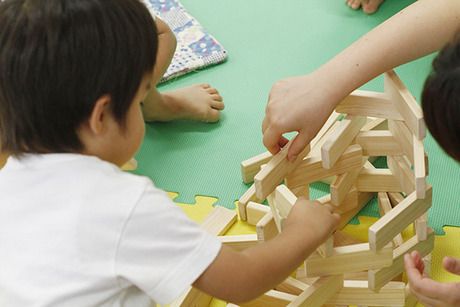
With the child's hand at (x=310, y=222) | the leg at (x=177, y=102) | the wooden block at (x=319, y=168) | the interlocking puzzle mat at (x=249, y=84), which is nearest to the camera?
the child's hand at (x=310, y=222)

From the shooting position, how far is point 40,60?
75cm

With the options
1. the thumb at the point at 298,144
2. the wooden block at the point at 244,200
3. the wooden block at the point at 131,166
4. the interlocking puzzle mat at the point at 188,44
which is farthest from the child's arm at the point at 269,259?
the interlocking puzzle mat at the point at 188,44

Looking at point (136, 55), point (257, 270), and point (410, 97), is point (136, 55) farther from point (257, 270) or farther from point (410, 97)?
point (410, 97)

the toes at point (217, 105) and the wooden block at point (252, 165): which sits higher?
the toes at point (217, 105)

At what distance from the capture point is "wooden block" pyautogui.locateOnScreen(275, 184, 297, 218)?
993 mm

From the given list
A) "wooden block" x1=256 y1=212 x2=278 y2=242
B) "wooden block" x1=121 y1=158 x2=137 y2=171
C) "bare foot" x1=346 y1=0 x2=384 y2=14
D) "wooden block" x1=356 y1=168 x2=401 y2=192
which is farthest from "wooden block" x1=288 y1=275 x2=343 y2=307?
"bare foot" x1=346 y1=0 x2=384 y2=14

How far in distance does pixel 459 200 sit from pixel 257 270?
1.87 ft

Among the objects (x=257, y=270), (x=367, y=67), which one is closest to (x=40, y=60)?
(x=257, y=270)

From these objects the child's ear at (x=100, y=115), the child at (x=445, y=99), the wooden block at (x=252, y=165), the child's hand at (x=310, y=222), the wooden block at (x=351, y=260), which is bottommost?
the wooden block at (x=252, y=165)

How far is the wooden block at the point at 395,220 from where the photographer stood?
962mm

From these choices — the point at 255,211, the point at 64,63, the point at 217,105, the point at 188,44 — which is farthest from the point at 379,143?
the point at 188,44

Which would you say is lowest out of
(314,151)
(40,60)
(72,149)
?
(314,151)

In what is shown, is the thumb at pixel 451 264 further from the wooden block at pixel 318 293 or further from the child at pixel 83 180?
the child at pixel 83 180

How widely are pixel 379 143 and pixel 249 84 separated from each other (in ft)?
1.65
